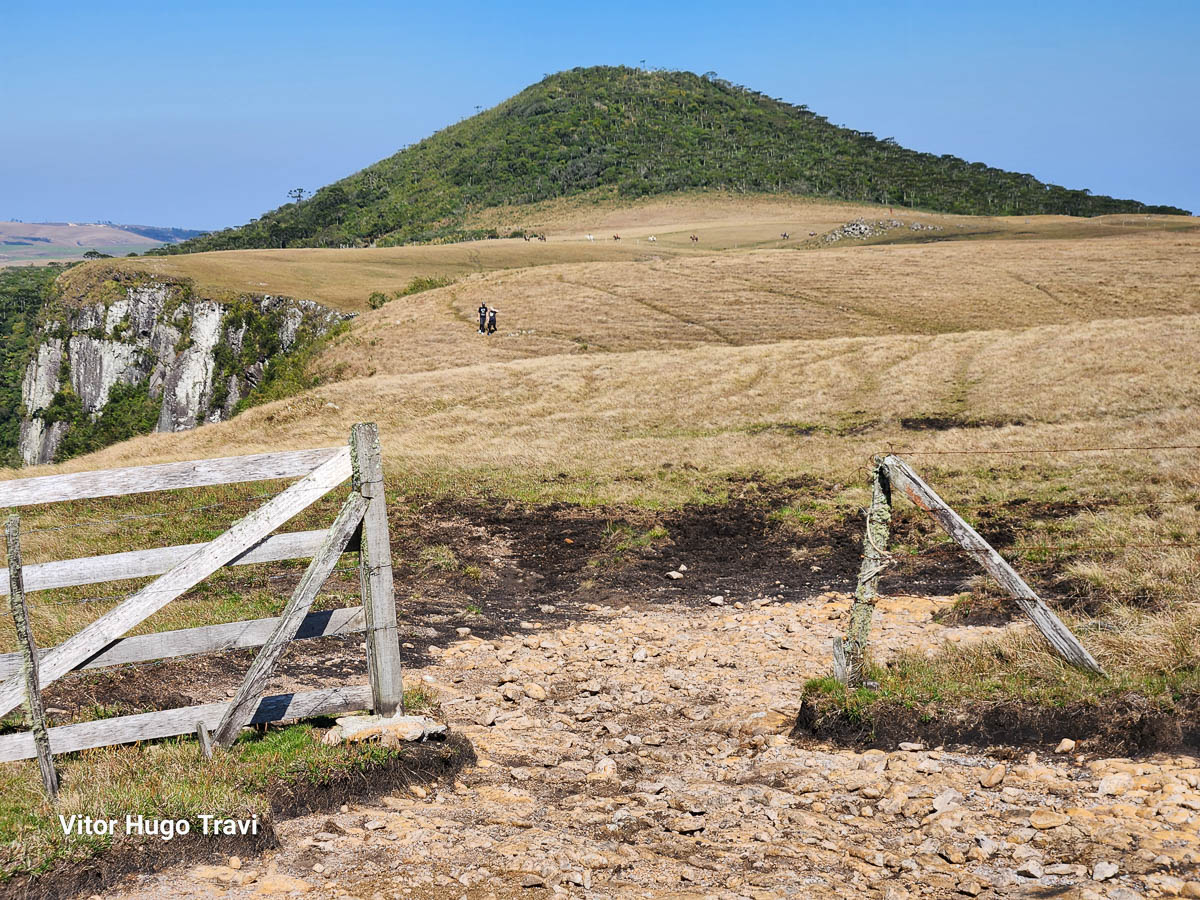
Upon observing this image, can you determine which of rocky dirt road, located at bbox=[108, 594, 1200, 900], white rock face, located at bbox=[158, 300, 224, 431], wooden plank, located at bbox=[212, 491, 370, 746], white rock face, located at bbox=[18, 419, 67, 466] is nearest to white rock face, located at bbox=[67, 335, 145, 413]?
white rock face, located at bbox=[18, 419, 67, 466]

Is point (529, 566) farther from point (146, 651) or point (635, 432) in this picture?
point (635, 432)

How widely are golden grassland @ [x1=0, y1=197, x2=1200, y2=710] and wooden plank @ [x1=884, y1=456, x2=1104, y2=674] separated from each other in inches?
17.6

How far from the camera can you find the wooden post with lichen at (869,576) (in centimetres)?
780

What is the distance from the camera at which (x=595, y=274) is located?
2336 inches

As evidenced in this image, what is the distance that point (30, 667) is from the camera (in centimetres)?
577

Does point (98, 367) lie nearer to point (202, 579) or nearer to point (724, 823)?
point (202, 579)

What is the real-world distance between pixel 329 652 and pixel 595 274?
51.1 meters

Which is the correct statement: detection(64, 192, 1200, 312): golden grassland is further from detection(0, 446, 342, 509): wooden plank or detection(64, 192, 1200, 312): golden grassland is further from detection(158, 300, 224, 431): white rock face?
detection(0, 446, 342, 509): wooden plank

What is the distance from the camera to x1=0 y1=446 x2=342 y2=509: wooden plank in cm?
596

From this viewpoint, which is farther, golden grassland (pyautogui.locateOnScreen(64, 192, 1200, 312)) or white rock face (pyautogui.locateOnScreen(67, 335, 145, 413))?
white rock face (pyautogui.locateOnScreen(67, 335, 145, 413))

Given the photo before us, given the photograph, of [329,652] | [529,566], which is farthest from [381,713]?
[529,566]

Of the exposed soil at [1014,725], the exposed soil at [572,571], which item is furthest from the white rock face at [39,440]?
the exposed soil at [1014,725]

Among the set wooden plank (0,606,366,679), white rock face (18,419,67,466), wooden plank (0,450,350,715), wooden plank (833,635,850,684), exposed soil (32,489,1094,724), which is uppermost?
wooden plank (0,450,350,715)

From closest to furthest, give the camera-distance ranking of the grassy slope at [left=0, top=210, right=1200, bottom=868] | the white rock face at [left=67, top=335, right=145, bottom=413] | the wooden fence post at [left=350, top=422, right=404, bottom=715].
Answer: the wooden fence post at [left=350, top=422, right=404, bottom=715], the grassy slope at [left=0, top=210, right=1200, bottom=868], the white rock face at [left=67, top=335, right=145, bottom=413]
